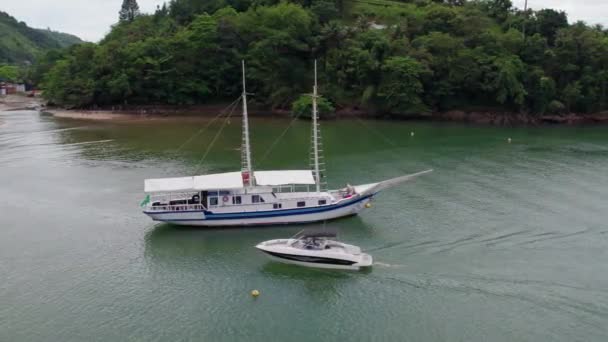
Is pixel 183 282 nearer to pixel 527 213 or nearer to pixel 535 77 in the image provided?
pixel 527 213

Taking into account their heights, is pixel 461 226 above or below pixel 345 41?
below

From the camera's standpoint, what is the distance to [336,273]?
33.2 meters

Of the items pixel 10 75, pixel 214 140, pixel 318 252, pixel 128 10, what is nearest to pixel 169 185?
pixel 318 252

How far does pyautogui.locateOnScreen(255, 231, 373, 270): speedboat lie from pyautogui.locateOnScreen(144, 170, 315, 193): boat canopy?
7332 mm

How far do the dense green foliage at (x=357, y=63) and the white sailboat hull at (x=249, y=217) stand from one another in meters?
59.9

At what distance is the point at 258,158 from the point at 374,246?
98.4 ft

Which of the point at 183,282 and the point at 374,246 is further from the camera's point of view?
the point at 374,246

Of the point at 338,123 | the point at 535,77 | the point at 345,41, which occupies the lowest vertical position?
the point at 338,123

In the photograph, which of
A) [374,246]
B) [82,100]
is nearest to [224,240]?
[374,246]

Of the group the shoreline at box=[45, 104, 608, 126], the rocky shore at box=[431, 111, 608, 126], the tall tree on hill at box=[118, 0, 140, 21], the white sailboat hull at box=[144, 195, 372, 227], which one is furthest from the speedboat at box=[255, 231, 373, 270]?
the tall tree on hill at box=[118, 0, 140, 21]

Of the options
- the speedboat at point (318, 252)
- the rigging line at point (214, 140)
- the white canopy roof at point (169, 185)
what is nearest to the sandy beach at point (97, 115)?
the rigging line at point (214, 140)

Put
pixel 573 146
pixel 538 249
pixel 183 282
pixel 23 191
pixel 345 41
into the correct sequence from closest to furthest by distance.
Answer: pixel 183 282
pixel 538 249
pixel 23 191
pixel 573 146
pixel 345 41

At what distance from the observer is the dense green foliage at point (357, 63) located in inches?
3898

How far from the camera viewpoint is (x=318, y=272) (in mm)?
33469
